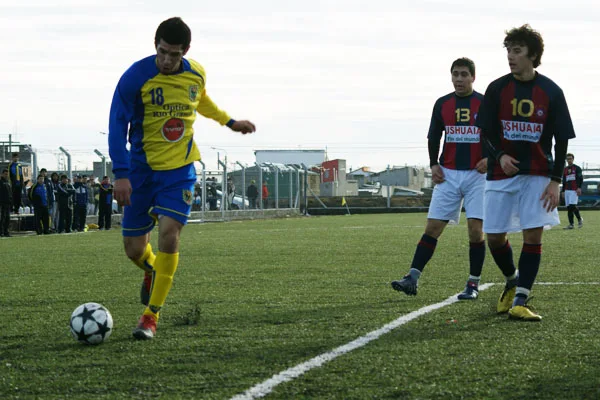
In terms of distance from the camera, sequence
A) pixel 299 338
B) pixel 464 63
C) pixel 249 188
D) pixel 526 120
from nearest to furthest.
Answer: pixel 299 338
pixel 526 120
pixel 464 63
pixel 249 188

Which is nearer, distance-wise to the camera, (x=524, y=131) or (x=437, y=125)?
(x=524, y=131)

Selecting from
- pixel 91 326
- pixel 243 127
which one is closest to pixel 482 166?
pixel 243 127

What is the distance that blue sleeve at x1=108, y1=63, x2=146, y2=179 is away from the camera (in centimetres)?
559

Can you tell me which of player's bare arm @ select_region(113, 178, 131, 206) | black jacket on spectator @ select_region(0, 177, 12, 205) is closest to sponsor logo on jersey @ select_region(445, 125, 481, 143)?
player's bare arm @ select_region(113, 178, 131, 206)

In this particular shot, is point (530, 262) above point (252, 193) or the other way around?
above

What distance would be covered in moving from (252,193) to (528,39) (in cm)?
3014

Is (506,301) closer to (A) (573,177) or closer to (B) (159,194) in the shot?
(B) (159,194)

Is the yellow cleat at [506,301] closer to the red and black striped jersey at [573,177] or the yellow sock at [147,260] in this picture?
the yellow sock at [147,260]

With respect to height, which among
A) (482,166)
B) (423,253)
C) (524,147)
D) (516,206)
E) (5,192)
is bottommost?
(5,192)

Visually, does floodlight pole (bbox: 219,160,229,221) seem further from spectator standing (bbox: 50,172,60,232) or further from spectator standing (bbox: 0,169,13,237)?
spectator standing (bbox: 0,169,13,237)

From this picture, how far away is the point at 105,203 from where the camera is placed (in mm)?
25094

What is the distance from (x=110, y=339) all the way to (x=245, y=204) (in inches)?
1198

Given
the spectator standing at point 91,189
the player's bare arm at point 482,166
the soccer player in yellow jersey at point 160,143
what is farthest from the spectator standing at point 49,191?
the soccer player in yellow jersey at point 160,143

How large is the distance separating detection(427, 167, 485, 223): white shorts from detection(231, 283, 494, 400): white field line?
3.62 ft
